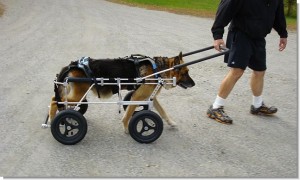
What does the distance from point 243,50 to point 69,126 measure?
2.54m

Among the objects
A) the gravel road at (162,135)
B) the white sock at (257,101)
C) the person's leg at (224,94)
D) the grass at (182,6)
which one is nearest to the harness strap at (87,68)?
the gravel road at (162,135)

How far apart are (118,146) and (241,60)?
6.77 feet

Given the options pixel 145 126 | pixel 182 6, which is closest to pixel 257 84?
pixel 145 126

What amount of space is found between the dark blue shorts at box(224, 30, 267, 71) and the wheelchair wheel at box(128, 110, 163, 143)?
1.45 meters

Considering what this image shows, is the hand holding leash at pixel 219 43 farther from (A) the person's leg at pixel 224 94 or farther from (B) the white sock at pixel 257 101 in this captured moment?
(B) the white sock at pixel 257 101

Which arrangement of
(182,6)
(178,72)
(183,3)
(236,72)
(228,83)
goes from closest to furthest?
(178,72)
(236,72)
(228,83)
(182,6)
(183,3)

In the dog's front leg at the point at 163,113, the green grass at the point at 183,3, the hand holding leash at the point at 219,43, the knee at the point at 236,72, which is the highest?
the hand holding leash at the point at 219,43

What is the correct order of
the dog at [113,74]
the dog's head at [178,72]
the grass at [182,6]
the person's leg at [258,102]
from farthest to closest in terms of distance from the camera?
the grass at [182,6], the person's leg at [258,102], the dog's head at [178,72], the dog at [113,74]

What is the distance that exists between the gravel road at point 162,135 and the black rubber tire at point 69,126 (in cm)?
11

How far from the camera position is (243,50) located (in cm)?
557

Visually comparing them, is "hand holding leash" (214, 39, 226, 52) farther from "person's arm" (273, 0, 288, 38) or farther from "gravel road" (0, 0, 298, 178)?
"gravel road" (0, 0, 298, 178)

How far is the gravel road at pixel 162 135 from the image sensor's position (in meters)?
4.49

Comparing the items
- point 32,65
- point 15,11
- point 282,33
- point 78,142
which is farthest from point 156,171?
point 15,11

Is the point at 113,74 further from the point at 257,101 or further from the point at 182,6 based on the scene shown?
the point at 182,6
